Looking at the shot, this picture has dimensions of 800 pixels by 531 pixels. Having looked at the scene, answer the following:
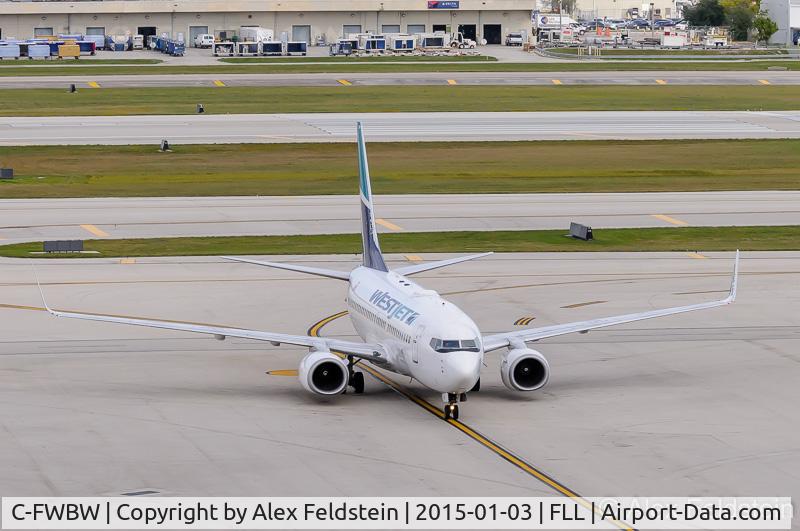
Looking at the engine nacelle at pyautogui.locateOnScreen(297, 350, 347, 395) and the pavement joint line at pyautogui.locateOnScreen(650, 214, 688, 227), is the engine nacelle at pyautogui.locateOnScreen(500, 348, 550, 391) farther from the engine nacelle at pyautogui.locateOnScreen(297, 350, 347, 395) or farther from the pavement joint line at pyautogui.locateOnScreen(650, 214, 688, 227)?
the pavement joint line at pyautogui.locateOnScreen(650, 214, 688, 227)

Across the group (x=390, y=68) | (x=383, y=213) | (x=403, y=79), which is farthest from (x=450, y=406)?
(x=390, y=68)

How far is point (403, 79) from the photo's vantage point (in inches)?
6747

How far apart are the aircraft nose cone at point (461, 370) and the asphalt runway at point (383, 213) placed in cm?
3712

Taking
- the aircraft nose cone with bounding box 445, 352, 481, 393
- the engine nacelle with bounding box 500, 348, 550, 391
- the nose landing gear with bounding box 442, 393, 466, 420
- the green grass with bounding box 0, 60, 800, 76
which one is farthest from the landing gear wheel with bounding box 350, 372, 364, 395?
the green grass with bounding box 0, 60, 800, 76

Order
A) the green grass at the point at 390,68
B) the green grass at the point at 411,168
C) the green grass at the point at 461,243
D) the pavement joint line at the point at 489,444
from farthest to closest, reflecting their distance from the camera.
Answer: the green grass at the point at 390,68, the green grass at the point at 411,168, the green grass at the point at 461,243, the pavement joint line at the point at 489,444

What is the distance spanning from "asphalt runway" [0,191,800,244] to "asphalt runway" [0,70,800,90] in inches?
3228

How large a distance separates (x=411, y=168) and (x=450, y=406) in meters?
62.9

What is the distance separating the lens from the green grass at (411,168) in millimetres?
90250

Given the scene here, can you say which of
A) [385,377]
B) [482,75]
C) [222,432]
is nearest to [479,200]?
[385,377]

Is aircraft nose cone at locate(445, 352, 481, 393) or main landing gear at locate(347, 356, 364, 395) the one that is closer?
aircraft nose cone at locate(445, 352, 481, 393)

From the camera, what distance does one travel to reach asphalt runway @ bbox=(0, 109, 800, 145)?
117 meters

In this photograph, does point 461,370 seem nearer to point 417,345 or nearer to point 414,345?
point 417,345

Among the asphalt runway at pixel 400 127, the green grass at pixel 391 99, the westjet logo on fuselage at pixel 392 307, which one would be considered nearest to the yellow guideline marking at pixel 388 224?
the westjet logo on fuselage at pixel 392 307

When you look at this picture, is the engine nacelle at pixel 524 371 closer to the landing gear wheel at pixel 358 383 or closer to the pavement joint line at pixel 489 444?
the pavement joint line at pixel 489 444
